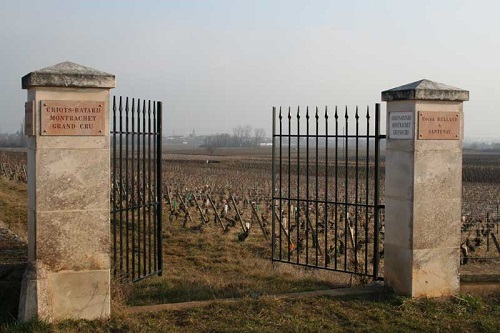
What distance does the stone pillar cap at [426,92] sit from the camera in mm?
6465

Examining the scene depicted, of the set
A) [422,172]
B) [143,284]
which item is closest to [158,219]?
[143,284]

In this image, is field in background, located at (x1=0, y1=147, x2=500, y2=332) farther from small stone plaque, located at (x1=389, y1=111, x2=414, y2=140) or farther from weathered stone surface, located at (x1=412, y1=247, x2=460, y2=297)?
small stone plaque, located at (x1=389, y1=111, x2=414, y2=140)

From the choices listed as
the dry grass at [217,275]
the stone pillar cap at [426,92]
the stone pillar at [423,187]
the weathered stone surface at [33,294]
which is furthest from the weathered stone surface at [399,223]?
the weathered stone surface at [33,294]

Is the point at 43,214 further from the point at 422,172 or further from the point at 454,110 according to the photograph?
the point at 454,110

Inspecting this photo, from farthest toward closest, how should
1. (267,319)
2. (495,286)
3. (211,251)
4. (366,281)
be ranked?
(211,251)
(366,281)
(495,286)
(267,319)

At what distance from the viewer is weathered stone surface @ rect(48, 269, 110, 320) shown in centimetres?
552

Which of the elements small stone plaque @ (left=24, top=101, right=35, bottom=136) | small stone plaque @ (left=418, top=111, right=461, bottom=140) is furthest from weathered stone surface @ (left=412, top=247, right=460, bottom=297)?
small stone plaque @ (left=24, top=101, right=35, bottom=136)

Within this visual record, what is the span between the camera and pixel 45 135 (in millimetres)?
5430

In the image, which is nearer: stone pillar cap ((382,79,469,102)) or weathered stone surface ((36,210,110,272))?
weathered stone surface ((36,210,110,272))

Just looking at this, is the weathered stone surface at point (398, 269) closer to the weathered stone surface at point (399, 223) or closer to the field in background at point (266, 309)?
the weathered stone surface at point (399, 223)

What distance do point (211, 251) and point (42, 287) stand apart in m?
7.37

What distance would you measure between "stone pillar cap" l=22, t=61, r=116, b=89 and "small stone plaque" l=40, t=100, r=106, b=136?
19 centimetres

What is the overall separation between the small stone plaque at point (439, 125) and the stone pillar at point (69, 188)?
12.0 ft

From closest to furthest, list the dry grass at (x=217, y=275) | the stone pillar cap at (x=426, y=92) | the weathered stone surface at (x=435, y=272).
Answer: the stone pillar cap at (x=426, y=92) → the weathered stone surface at (x=435, y=272) → the dry grass at (x=217, y=275)
